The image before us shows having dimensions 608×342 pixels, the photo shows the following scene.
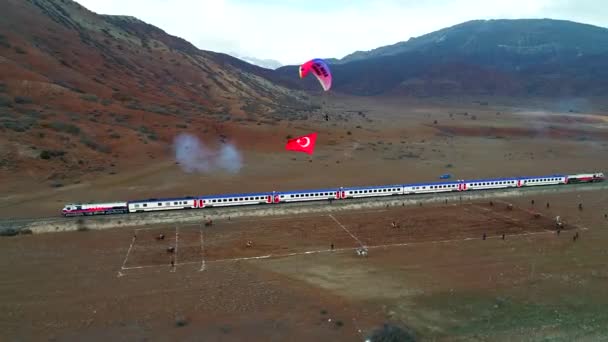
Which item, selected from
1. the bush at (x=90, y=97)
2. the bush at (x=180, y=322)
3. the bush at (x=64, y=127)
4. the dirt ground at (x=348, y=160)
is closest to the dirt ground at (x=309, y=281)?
the bush at (x=180, y=322)

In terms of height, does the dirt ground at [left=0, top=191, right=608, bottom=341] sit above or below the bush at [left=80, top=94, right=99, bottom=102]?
below

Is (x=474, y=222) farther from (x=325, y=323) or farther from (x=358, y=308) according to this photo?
(x=325, y=323)

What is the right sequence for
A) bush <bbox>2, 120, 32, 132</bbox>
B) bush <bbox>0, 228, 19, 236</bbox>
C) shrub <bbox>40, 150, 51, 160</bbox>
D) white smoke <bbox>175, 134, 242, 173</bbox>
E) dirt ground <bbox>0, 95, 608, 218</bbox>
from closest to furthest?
bush <bbox>0, 228, 19, 236</bbox> < dirt ground <bbox>0, 95, 608, 218</bbox> < shrub <bbox>40, 150, 51, 160</bbox> < bush <bbox>2, 120, 32, 132</bbox> < white smoke <bbox>175, 134, 242, 173</bbox>

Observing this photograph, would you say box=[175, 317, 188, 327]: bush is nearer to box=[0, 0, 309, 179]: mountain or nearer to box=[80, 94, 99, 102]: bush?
box=[0, 0, 309, 179]: mountain

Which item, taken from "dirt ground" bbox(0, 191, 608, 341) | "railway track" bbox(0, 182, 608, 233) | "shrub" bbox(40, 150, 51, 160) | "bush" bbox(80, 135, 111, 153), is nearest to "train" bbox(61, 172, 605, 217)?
"railway track" bbox(0, 182, 608, 233)

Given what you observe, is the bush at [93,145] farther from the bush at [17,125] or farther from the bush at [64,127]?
the bush at [17,125]

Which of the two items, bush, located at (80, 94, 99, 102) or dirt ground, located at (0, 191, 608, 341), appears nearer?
dirt ground, located at (0, 191, 608, 341)

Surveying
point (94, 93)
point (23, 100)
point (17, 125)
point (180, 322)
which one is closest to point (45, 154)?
point (17, 125)
